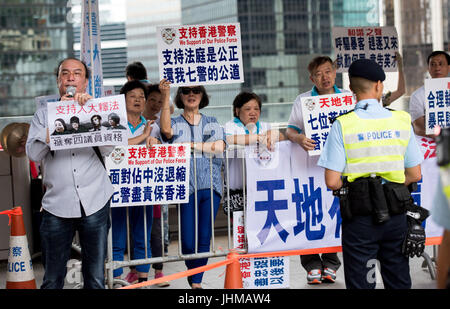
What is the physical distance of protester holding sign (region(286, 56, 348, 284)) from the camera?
5.16 meters

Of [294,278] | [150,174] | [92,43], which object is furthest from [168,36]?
[294,278]

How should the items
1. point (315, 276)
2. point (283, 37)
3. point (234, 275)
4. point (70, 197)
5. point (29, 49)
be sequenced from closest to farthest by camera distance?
point (70, 197) → point (234, 275) → point (315, 276) → point (29, 49) → point (283, 37)

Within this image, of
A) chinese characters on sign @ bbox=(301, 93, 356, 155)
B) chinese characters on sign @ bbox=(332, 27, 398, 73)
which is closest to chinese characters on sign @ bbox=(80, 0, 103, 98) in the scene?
chinese characters on sign @ bbox=(301, 93, 356, 155)

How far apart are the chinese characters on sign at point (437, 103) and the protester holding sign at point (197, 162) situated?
1717mm

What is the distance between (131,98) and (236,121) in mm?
873

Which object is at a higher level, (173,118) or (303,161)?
(173,118)

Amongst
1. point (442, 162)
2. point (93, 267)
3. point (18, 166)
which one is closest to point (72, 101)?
point (93, 267)

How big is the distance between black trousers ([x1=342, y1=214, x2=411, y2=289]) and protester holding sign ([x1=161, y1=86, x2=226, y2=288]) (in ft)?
4.96

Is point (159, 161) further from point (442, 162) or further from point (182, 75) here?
point (442, 162)

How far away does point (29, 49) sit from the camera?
2606 inches

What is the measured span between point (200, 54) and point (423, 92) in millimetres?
2133

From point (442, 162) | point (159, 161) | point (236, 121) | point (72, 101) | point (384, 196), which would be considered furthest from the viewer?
point (236, 121)

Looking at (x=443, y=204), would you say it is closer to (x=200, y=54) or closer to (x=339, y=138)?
(x=339, y=138)

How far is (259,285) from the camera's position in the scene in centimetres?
491
